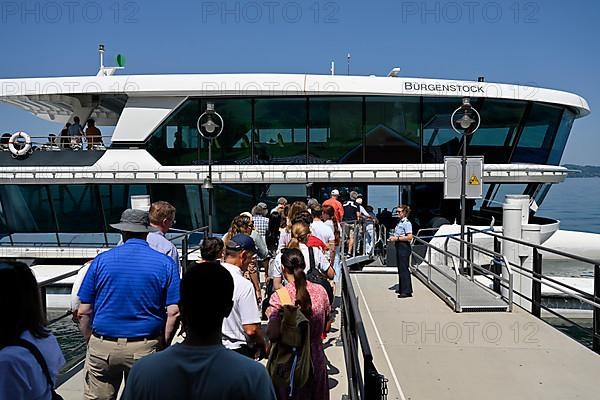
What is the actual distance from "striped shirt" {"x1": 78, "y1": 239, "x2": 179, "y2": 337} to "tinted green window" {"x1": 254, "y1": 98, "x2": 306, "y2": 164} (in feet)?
36.9

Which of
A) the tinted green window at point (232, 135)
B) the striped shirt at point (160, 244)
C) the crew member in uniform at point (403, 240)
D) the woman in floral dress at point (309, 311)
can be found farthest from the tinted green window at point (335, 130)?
the woman in floral dress at point (309, 311)

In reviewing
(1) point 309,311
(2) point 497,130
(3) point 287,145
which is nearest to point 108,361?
(1) point 309,311

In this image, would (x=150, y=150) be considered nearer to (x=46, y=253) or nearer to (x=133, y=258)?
(x=46, y=253)

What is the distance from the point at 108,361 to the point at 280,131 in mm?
11567

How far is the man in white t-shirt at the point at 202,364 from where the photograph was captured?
1965mm

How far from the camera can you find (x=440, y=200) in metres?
15.1

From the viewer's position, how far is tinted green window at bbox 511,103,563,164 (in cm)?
1491

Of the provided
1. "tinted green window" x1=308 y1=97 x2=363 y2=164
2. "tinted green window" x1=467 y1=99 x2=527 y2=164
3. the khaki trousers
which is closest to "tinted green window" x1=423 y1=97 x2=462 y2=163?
"tinted green window" x1=467 y1=99 x2=527 y2=164

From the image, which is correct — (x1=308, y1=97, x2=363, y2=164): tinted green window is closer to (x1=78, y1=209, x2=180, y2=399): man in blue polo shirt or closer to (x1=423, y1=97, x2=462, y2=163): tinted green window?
(x1=423, y1=97, x2=462, y2=163): tinted green window

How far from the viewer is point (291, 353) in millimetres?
3570

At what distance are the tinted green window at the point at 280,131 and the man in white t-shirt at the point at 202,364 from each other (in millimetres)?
12661

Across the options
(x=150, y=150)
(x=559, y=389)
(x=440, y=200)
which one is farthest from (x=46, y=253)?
(x=559, y=389)

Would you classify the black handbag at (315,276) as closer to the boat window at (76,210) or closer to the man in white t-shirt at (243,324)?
the man in white t-shirt at (243,324)

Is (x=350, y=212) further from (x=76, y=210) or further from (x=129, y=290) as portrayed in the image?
(x=129, y=290)
